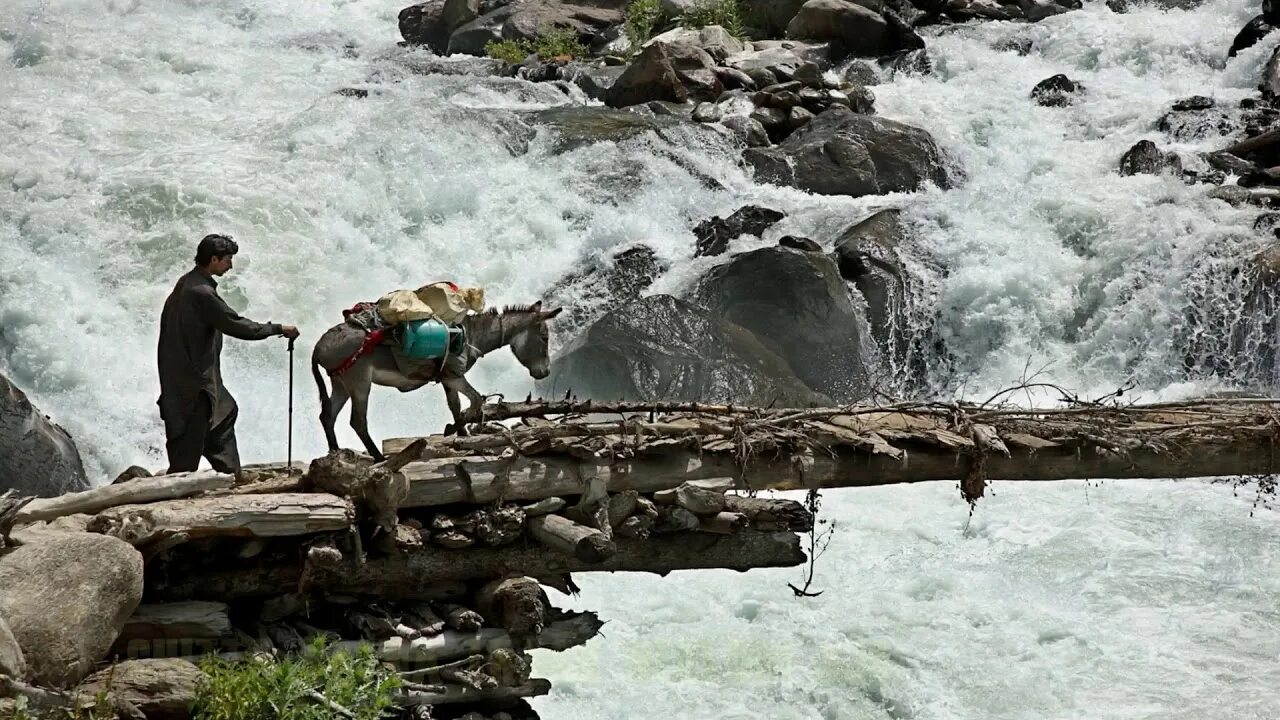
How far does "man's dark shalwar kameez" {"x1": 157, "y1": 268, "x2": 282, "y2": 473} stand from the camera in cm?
924

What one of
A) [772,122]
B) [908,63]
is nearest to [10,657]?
[772,122]

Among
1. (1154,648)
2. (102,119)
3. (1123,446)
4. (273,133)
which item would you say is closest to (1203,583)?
(1154,648)

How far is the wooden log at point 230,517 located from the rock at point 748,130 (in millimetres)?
15814

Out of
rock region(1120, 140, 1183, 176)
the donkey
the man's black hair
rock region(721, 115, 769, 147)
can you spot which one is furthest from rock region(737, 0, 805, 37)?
the man's black hair

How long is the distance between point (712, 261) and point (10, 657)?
13501 mm

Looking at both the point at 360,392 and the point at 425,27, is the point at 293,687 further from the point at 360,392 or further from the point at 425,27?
the point at 425,27

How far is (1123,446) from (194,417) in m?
5.72

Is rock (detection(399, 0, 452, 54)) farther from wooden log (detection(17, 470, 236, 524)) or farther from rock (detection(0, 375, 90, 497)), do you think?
wooden log (detection(17, 470, 236, 524))

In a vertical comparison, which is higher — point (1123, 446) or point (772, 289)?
point (1123, 446)

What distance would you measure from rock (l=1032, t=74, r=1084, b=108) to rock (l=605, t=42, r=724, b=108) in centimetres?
507

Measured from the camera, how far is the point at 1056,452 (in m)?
9.97

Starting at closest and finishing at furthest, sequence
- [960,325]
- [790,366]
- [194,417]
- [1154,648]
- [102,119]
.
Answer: [194,417] < [1154,648] < [790,366] < [960,325] < [102,119]

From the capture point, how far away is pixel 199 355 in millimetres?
9414

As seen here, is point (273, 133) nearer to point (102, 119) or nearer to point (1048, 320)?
point (102, 119)
